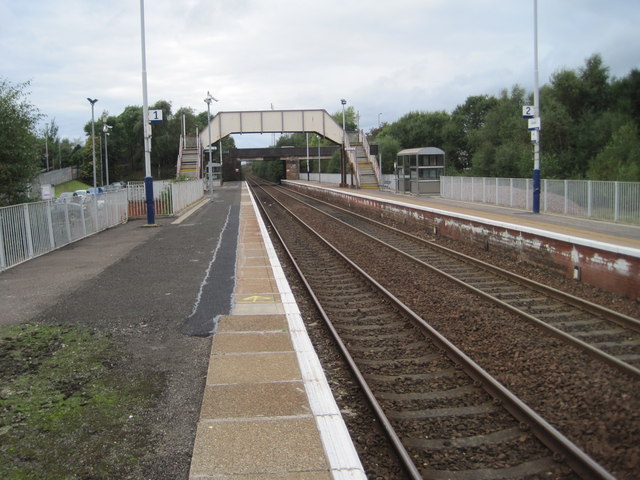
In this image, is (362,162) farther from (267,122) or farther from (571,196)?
(571,196)

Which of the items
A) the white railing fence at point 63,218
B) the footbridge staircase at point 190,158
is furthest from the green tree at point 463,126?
the white railing fence at point 63,218

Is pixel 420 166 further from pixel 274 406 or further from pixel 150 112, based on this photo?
pixel 274 406

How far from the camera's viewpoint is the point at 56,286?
1073 cm

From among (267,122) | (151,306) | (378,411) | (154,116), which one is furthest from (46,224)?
(267,122)

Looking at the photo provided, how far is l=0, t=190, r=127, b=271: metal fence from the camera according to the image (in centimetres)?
1293

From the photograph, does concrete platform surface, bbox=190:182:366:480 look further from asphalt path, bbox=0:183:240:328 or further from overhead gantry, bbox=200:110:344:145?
overhead gantry, bbox=200:110:344:145

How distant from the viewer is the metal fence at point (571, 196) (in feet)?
64.1

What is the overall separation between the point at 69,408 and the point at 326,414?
7.31 feet

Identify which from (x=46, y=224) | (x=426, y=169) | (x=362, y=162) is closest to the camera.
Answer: (x=46, y=224)

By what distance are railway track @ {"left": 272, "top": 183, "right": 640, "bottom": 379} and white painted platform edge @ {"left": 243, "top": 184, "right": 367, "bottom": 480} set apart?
3050mm

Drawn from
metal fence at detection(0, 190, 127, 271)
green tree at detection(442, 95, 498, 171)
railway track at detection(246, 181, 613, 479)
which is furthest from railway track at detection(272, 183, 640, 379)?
green tree at detection(442, 95, 498, 171)

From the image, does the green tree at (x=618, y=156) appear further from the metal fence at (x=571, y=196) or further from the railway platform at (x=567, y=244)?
the railway platform at (x=567, y=244)

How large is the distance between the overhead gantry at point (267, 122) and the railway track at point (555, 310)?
1558 inches

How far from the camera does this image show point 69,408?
517 cm
